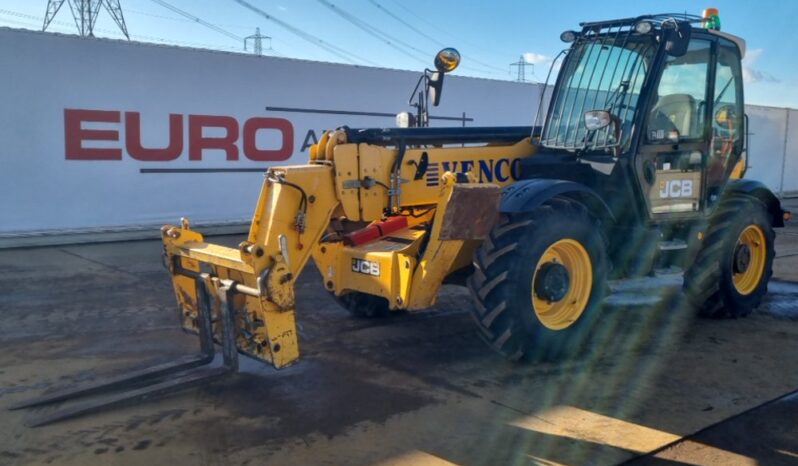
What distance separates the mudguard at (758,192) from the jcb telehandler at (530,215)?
0.9 inches

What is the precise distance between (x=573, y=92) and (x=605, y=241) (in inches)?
59.6

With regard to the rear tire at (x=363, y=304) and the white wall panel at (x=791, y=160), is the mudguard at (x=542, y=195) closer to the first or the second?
the rear tire at (x=363, y=304)

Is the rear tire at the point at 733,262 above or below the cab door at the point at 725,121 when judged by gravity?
below

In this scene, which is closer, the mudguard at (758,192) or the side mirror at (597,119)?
the side mirror at (597,119)

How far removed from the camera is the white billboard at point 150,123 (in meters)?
10.6

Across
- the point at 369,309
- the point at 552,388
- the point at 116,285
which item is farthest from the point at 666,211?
the point at 116,285

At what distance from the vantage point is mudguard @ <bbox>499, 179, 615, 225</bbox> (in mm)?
5066

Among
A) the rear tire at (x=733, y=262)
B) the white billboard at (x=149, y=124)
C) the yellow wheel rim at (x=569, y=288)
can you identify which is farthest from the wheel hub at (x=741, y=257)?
the white billboard at (x=149, y=124)

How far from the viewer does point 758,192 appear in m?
7.11

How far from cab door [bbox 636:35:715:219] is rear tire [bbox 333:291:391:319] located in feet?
8.15

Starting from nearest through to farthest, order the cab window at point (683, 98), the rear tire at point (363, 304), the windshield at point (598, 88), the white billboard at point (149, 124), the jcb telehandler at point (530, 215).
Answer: the jcb telehandler at point (530, 215) → the windshield at point (598, 88) → the cab window at point (683, 98) → the rear tire at point (363, 304) → the white billboard at point (149, 124)

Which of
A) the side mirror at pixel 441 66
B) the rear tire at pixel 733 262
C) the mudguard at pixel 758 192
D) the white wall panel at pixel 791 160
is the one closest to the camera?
the side mirror at pixel 441 66

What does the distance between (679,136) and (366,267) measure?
313 cm

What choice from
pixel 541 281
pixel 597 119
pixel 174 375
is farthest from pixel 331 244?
pixel 597 119
